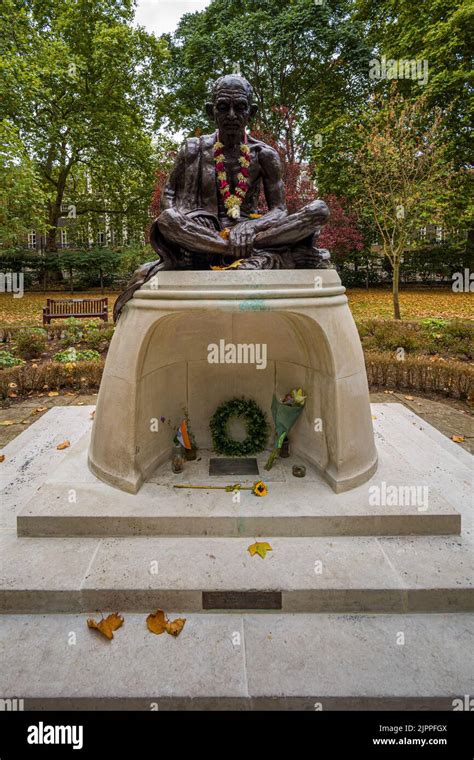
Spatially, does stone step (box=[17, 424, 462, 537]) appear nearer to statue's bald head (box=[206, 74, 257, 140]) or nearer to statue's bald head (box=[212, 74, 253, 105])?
statue's bald head (box=[206, 74, 257, 140])

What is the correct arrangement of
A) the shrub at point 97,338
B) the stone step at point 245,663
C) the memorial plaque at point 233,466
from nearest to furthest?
the stone step at point 245,663 < the memorial plaque at point 233,466 < the shrub at point 97,338

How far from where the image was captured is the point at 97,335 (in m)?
11.0

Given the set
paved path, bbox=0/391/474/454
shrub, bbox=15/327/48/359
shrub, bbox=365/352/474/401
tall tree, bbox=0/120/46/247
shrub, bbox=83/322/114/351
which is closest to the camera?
paved path, bbox=0/391/474/454

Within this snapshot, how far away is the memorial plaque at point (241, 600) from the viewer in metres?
2.81

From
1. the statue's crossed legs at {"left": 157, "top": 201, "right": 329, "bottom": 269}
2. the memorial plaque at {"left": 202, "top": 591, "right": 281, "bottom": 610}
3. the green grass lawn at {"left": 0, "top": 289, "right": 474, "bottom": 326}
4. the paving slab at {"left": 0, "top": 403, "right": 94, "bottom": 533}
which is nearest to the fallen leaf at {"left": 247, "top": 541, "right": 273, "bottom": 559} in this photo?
the memorial plaque at {"left": 202, "top": 591, "right": 281, "bottom": 610}

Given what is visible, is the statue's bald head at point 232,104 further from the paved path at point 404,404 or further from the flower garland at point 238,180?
the paved path at point 404,404

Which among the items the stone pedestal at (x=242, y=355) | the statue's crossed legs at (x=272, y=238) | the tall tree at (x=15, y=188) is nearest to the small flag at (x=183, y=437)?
the stone pedestal at (x=242, y=355)

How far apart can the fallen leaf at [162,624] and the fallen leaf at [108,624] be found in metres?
0.18

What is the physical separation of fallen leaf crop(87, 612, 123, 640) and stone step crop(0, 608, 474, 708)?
4 centimetres

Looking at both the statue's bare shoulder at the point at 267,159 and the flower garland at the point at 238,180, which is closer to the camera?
the flower garland at the point at 238,180

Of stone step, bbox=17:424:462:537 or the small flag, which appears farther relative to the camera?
the small flag

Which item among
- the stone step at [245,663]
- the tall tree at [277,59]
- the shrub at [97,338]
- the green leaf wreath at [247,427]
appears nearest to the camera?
the stone step at [245,663]

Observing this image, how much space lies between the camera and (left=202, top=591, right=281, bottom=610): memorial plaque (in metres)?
2.81
